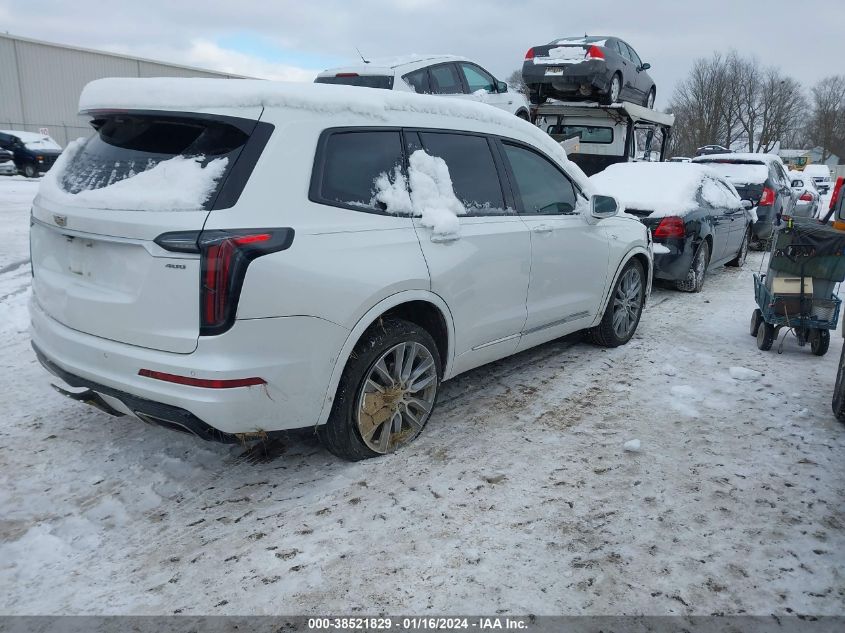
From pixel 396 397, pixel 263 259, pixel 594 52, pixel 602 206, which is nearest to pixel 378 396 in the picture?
pixel 396 397

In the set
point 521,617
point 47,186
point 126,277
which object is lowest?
point 521,617

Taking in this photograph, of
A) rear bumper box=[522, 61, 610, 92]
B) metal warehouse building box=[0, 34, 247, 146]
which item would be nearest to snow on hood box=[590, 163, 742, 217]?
rear bumper box=[522, 61, 610, 92]

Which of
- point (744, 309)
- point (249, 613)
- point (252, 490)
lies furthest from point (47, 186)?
point (744, 309)

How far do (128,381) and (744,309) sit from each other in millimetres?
6780

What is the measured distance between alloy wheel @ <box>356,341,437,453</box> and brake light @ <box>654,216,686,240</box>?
4.88m

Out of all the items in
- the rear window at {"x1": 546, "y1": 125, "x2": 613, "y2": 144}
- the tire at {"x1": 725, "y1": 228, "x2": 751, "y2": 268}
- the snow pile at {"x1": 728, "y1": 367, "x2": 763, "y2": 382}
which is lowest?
the snow pile at {"x1": 728, "y1": 367, "x2": 763, "y2": 382}

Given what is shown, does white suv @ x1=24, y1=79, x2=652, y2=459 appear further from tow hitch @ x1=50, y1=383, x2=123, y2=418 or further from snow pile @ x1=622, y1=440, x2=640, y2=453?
snow pile @ x1=622, y1=440, x2=640, y2=453

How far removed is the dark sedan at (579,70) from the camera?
1119 cm

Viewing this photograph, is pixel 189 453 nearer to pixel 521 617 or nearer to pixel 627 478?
pixel 521 617

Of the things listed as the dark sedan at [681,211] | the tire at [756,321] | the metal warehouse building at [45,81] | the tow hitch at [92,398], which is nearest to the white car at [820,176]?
the dark sedan at [681,211]

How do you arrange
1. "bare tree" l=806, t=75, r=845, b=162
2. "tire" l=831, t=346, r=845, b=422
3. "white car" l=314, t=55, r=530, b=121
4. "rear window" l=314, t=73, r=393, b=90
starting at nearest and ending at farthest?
"tire" l=831, t=346, r=845, b=422 → "rear window" l=314, t=73, r=393, b=90 → "white car" l=314, t=55, r=530, b=121 → "bare tree" l=806, t=75, r=845, b=162

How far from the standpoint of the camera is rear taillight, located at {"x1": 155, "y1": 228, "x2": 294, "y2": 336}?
2.63 m

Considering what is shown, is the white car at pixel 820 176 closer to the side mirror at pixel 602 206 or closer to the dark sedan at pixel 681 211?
the dark sedan at pixel 681 211

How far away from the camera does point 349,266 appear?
9.98 ft
